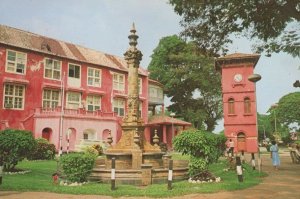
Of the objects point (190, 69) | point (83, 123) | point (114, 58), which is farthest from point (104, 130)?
point (190, 69)

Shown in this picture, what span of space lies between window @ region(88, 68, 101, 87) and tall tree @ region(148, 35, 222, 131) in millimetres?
12910

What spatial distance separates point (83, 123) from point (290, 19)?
2445 centimetres

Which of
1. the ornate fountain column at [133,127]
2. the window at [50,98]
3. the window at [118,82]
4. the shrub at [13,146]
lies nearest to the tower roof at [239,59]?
the window at [118,82]

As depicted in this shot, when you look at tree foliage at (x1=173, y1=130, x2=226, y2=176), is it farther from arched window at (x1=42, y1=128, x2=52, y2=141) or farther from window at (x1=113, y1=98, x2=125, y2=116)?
window at (x1=113, y1=98, x2=125, y2=116)

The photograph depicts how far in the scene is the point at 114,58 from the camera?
4062 cm

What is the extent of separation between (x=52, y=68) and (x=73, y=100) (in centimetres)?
387

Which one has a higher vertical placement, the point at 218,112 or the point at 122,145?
the point at 218,112

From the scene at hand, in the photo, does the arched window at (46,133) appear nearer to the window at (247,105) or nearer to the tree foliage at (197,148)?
the tree foliage at (197,148)

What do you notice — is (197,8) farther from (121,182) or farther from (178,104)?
(178,104)

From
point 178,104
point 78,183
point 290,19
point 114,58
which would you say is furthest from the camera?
point 178,104

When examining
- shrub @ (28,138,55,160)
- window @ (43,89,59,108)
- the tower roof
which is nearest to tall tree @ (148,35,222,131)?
the tower roof

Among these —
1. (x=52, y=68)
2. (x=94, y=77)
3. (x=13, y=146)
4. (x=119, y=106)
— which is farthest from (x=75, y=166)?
(x=119, y=106)

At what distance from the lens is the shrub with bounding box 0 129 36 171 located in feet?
47.4

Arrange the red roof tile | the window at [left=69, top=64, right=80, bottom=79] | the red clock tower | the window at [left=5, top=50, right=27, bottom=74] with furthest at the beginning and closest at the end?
the red clock tower → the window at [left=69, top=64, right=80, bottom=79] → the red roof tile → the window at [left=5, top=50, right=27, bottom=74]
